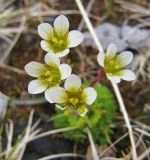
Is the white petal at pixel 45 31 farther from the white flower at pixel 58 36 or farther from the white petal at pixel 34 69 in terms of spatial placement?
the white petal at pixel 34 69

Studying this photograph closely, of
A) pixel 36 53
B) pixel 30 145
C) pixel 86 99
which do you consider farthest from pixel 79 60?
pixel 86 99

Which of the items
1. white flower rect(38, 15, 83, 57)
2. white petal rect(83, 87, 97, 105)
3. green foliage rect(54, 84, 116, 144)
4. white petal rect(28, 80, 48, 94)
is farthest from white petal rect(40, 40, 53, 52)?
green foliage rect(54, 84, 116, 144)

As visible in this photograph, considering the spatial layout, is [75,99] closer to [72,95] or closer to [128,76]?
[72,95]

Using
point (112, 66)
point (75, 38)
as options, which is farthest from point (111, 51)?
point (75, 38)

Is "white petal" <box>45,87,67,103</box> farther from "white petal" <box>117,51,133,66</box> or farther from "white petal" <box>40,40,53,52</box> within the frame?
"white petal" <box>117,51,133,66</box>

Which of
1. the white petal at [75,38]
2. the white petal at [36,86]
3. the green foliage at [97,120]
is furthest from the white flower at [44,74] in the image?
the green foliage at [97,120]
